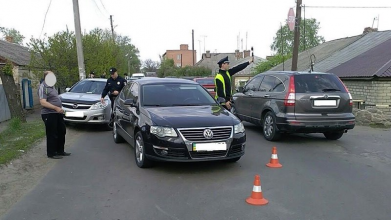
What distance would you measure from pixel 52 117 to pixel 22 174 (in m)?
1.25

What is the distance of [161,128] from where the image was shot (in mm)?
5559

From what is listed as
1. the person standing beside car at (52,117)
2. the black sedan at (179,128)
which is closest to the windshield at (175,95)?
the black sedan at (179,128)

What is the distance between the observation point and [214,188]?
5023 mm

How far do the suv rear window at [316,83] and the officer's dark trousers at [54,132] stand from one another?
5.11 metres

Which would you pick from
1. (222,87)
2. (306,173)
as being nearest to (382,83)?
(222,87)

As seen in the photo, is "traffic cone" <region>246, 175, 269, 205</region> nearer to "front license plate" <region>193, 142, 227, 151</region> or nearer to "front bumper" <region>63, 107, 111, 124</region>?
"front license plate" <region>193, 142, 227, 151</region>

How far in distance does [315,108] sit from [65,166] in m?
5.34

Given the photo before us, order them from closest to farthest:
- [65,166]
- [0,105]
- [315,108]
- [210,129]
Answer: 1. [210,129]
2. [65,166]
3. [315,108]
4. [0,105]

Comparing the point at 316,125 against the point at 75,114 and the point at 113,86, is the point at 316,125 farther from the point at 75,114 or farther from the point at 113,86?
the point at 75,114

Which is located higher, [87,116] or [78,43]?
[78,43]

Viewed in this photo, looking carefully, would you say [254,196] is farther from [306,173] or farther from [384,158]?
[384,158]

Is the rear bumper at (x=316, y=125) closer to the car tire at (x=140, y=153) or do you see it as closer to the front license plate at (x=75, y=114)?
the car tire at (x=140, y=153)

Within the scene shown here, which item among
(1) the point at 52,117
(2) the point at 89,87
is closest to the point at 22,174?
(1) the point at 52,117

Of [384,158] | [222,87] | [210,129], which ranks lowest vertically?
[384,158]
